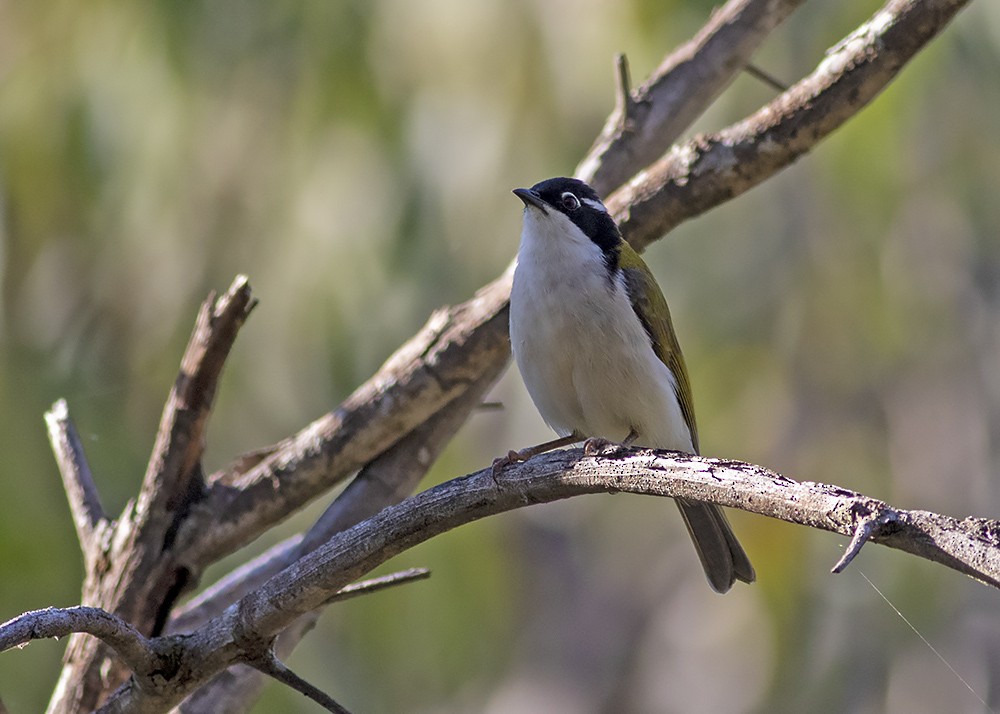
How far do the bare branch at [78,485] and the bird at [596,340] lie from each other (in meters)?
1.74

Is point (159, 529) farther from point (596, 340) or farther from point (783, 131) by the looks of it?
point (783, 131)

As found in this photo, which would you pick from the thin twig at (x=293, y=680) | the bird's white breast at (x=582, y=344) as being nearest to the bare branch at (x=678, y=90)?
the bird's white breast at (x=582, y=344)

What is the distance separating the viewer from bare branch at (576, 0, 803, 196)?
5.25 m

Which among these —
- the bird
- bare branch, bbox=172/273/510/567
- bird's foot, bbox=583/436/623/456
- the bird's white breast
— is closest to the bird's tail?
the bird

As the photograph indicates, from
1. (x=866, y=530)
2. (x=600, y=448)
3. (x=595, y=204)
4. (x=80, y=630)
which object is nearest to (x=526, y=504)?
(x=600, y=448)

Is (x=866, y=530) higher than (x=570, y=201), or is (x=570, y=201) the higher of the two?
(x=570, y=201)

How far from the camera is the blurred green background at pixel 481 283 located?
10031mm

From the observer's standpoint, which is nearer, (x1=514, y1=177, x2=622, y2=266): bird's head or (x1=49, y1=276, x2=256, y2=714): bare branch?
(x1=49, y1=276, x2=256, y2=714): bare branch

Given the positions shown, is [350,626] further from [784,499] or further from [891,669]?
[784,499]

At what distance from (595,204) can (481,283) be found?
7.15m

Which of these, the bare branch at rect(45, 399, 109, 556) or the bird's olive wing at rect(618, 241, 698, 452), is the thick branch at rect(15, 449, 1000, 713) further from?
the bird's olive wing at rect(618, 241, 698, 452)

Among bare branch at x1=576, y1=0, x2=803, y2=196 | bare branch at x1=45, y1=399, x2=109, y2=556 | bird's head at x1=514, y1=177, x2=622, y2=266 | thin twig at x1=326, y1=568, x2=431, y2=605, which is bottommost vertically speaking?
thin twig at x1=326, y1=568, x2=431, y2=605

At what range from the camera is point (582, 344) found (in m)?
4.57

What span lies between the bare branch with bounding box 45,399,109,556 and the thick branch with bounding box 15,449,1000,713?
1312 mm
